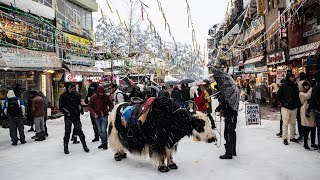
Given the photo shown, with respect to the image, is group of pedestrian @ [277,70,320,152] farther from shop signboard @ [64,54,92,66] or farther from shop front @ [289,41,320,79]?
shop signboard @ [64,54,92,66]

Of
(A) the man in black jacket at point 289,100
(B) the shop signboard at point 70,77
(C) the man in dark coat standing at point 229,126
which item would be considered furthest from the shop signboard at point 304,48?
(B) the shop signboard at point 70,77

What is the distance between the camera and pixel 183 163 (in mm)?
5965

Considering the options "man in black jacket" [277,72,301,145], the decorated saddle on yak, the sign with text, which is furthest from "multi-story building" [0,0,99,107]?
"man in black jacket" [277,72,301,145]

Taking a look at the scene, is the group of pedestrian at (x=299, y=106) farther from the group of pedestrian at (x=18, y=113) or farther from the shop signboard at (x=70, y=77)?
the shop signboard at (x=70, y=77)

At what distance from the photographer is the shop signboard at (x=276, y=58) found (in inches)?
748

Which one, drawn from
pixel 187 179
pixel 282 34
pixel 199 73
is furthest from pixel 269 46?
pixel 199 73

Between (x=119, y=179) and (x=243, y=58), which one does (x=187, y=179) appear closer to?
(x=119, y=179)

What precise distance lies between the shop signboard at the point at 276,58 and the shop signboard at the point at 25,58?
15.1 m

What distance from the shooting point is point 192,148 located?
23.7ft

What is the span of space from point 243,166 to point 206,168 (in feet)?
2.39

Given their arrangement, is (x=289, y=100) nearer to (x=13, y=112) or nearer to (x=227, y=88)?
(x=227, y=88)

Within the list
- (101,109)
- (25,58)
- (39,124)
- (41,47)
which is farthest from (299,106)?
(41,47)

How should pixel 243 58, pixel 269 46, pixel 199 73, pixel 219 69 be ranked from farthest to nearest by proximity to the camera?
pixel 199 73 < pixel 243 58 < pixel 269 46 < pixel 219 69

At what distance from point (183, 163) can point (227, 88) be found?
1.85 metres
